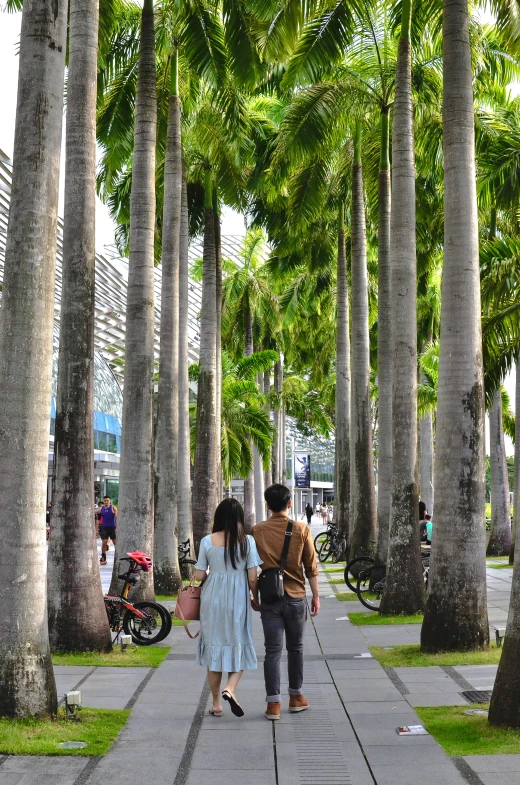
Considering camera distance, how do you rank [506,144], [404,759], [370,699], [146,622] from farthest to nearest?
[506,144]
[146,622]
[370,699]
[404,759]

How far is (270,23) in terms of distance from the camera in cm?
1398

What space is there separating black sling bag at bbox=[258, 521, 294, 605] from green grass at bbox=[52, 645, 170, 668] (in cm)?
295

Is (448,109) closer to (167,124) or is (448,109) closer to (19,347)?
(19,347)

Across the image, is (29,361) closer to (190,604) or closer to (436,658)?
(190,604)

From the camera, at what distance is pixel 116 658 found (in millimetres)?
9523

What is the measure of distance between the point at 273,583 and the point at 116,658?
3.39 metres

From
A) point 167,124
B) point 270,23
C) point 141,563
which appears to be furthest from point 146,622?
point 167,124

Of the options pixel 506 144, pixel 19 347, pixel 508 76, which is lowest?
pixel 19 347

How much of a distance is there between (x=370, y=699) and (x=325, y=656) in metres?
2.51

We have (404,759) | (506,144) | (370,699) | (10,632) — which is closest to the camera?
(404,759)

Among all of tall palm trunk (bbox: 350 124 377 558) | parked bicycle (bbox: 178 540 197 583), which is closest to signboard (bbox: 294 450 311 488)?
tall palm trunk (bbox: 350 124 377 558)

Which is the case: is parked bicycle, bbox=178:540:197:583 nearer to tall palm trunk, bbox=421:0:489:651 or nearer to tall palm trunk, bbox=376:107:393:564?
tall palm trunk, bbox=376:107:393:564

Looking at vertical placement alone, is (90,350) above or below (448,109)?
below

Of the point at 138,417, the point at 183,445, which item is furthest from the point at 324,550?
the point at 138,417
